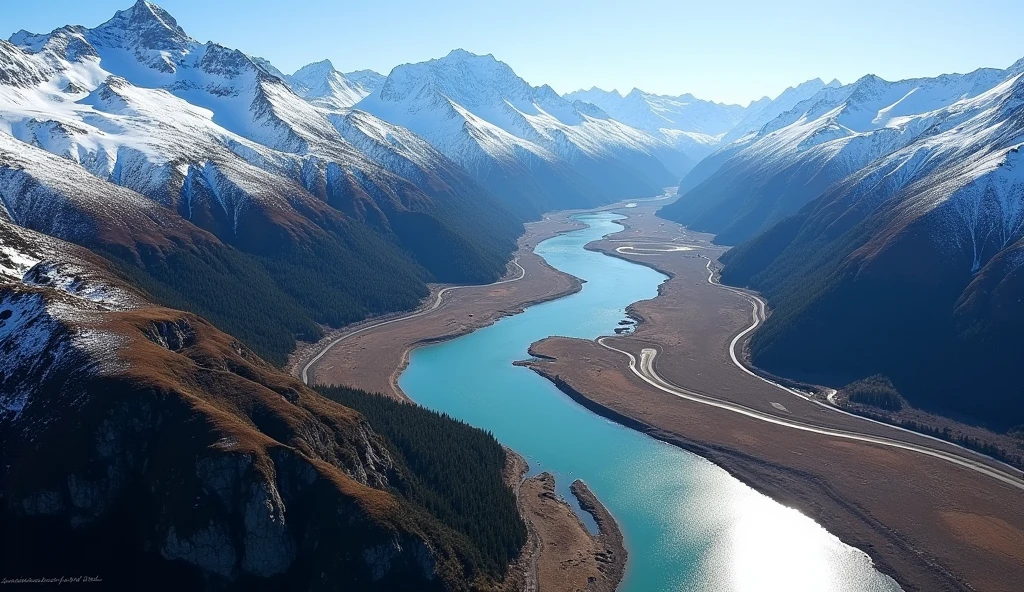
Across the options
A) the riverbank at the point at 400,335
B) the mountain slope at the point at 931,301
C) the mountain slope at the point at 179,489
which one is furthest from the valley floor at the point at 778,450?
the mountain slope at the point at 179,489

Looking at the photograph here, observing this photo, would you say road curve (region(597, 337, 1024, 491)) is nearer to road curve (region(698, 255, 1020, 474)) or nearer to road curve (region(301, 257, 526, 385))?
road curve (region(698, 255, 1020, 474))

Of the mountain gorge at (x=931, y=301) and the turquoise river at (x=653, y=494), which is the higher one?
the mountain gorge at (x=931, y=301)

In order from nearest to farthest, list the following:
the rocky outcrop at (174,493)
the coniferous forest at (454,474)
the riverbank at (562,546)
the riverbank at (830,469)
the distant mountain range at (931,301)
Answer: the rocky outcrop at (174,493), the riverbank at (562,546), the coniferous forest at (454,474), the riverbank at (830,469), the distant mountain range at (931,301)

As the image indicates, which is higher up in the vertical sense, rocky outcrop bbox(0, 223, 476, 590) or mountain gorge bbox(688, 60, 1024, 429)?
mountain gorge bbox(688, 60, 1024, 429)

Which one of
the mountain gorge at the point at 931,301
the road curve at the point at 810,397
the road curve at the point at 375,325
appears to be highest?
the mountain gorge at the point at 931,301

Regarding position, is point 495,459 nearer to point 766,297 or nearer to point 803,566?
point 803,566

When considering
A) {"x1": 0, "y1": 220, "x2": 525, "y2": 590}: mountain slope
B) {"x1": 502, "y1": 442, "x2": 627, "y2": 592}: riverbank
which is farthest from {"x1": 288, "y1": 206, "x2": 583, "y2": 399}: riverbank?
{"x1": 0, "y1": 220, "x2": 525, "y2": 590}: mountain slope

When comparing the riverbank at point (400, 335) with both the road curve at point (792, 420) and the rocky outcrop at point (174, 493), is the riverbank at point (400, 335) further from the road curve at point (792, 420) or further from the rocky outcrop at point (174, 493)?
the rocky outcrop at point (174, 493)
